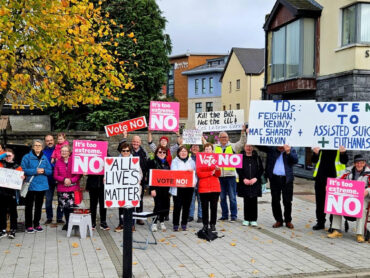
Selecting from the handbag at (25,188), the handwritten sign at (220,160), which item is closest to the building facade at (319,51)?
the handwritten sign at (220,160)

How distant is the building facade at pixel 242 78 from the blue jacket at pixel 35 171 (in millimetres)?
34773

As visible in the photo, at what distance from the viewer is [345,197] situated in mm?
9422

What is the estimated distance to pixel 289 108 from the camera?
997cm

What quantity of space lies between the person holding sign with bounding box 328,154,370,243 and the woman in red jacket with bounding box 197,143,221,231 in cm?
245

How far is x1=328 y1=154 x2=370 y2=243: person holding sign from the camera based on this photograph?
9328 millimetres

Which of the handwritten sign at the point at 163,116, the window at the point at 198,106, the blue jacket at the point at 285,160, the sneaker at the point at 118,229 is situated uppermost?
the window at the point at 198,106

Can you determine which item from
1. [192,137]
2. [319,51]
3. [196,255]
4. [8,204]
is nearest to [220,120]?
[192,137]

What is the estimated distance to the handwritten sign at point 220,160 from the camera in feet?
32.4

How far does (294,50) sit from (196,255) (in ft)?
52.7

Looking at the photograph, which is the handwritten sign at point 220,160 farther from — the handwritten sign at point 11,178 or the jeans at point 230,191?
the handwritten sign at point 11,178

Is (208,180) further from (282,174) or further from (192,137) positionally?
(192,137)

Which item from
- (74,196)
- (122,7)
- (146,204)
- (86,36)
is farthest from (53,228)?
(122,7)

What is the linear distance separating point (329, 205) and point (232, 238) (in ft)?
6.98

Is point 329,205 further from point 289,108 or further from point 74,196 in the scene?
point 74,196
